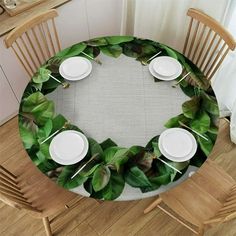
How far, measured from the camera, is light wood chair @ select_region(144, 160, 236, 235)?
1.39 metres

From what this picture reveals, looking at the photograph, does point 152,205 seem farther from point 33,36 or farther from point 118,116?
point 33,36

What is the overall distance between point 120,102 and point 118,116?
0.09 m

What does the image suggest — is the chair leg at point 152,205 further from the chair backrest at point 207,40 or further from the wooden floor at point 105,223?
the chair backrest at point 207,40

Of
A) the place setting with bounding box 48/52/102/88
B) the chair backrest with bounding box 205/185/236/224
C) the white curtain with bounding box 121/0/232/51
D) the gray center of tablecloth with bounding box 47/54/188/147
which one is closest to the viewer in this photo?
the chair backrest with bounding box 205/185/236/224

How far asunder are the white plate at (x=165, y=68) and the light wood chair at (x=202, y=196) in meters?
0.53

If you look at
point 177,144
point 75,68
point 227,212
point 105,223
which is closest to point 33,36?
point 75,68

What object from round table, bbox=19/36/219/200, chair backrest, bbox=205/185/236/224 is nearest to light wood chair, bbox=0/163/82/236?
round table, bbox=19/36/219/200

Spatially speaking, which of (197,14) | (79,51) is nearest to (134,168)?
(79,51)

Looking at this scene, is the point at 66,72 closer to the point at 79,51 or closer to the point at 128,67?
the point at 79,51

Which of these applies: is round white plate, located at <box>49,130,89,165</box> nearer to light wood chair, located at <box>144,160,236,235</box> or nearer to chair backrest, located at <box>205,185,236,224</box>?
light wood chair, located at <box>144,160,236,235</box>

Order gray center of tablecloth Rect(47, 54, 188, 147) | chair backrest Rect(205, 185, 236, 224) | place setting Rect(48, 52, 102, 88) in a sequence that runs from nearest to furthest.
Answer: chair backrest Rect(205, 185, 236, 224), gray center of tablecloth Rect(47, 54, 188, 147), place setting Rect(48, 52, 102, 88)

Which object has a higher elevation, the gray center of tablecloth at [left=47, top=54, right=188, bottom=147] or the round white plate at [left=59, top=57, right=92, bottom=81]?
the round white plate at [left=59, top=57, right=92, bottom=81]

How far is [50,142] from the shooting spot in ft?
4.31

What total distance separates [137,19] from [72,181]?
53.7 inches
